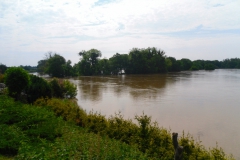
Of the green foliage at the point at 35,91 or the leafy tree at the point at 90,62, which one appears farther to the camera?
the leafy tree at the point at 90,62

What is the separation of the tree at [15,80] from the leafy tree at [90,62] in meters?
51.8

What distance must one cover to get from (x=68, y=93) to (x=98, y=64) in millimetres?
46252

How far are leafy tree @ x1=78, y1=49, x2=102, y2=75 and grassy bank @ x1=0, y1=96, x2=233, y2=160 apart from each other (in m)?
55.1

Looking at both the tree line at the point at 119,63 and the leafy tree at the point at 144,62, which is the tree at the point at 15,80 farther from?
the leafy tree at the point at 144,62

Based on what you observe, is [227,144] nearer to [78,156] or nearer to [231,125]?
[231,125]

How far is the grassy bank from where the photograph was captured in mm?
5465

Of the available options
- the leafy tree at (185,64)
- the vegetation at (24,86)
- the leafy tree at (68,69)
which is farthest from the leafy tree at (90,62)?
the vegetation at (24,86)

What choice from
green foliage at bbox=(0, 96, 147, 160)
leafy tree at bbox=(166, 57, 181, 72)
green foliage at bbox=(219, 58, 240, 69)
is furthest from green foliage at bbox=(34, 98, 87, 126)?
green foliage at bbox=(219, 58, 240, 69)

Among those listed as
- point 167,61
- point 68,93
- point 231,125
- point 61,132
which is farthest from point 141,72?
point 61,132

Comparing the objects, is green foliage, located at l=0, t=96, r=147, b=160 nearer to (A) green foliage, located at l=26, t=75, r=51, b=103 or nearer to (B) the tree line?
(A) green foliage, located at l=26, t=75, r=51, b=103

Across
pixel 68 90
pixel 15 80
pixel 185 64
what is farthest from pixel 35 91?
pixel 185 64

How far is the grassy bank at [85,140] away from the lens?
5.46m

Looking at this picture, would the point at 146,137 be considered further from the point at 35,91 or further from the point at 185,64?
the point at 185,64

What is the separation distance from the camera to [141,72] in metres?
68.6
